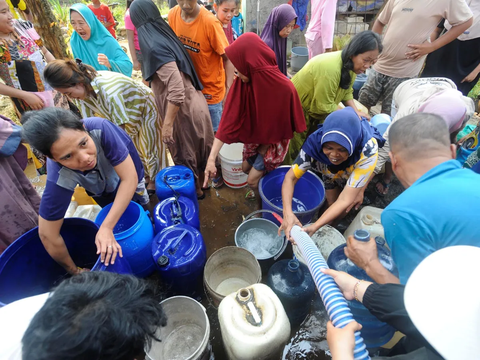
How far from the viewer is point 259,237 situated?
2.60 meters

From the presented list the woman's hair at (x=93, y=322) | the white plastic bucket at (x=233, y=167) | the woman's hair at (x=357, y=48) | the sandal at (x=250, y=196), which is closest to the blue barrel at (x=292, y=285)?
the woman's hair at (x=93, y=322)

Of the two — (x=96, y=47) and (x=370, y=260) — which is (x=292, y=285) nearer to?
(x=370, y=260)

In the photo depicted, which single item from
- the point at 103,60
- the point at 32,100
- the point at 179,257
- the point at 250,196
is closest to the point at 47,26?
the point at 103,60

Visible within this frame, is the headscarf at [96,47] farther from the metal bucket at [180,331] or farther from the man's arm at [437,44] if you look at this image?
the man's arm at [437,44]

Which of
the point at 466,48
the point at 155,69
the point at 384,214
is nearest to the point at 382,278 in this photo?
the point at 384,214

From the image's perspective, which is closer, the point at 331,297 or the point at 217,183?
the point at 331,297

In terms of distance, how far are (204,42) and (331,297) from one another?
2.94 m

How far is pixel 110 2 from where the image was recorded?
14.3 meters

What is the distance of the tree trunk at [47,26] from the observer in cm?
357

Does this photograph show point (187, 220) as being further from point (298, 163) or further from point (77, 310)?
point (77, 310)

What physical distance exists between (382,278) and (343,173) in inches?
45.7

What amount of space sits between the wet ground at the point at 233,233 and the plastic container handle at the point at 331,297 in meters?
0.88

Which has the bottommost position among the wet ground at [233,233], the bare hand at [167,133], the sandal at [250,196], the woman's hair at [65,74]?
the wet ground at [233,233]

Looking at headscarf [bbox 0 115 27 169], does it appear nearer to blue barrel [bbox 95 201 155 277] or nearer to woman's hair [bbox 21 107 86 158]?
woman's hair [bbox 21 107 86 158]
